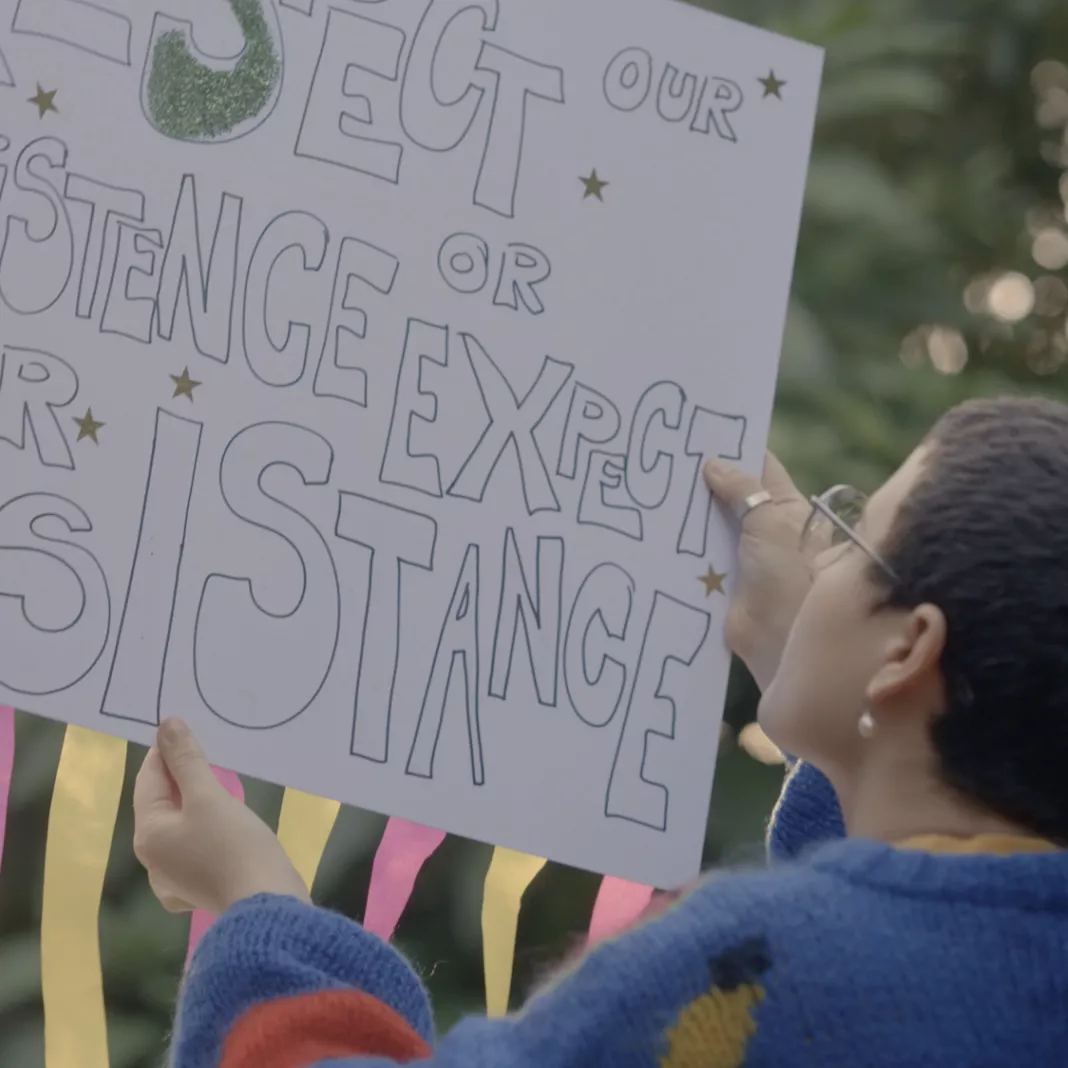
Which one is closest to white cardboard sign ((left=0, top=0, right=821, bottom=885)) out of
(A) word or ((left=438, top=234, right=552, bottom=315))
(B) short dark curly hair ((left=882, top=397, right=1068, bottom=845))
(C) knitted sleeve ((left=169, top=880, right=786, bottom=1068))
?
(A) word or ((left=438, top=234, right=552, bottom=315))

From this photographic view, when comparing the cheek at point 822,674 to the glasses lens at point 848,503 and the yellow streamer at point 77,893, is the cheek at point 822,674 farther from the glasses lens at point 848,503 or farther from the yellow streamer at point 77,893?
the yellow streamer at point 77,893

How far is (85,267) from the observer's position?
759 millimetres

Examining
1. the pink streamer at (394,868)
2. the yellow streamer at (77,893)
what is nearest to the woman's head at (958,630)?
the pink streamer at (394,868)

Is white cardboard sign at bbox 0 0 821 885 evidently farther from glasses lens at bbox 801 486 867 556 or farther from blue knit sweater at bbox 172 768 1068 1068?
blue knit sweater at bbox 172 768 1068 1068

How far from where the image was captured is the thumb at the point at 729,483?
85 centimetres

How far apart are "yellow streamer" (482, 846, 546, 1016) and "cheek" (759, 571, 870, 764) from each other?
199 millimetres

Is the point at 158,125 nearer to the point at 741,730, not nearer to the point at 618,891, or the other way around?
the point at 618,891

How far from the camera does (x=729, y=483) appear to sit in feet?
2.79

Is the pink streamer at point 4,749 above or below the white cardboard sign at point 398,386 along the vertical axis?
below

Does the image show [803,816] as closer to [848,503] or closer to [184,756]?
[848,503]

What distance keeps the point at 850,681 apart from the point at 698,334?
0.27 m

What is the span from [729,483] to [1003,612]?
26 centimetres

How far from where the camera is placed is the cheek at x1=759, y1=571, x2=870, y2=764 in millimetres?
677

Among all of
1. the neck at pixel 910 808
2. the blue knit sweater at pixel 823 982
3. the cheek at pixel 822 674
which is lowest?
the blue knit sweater at pixel 823 982
